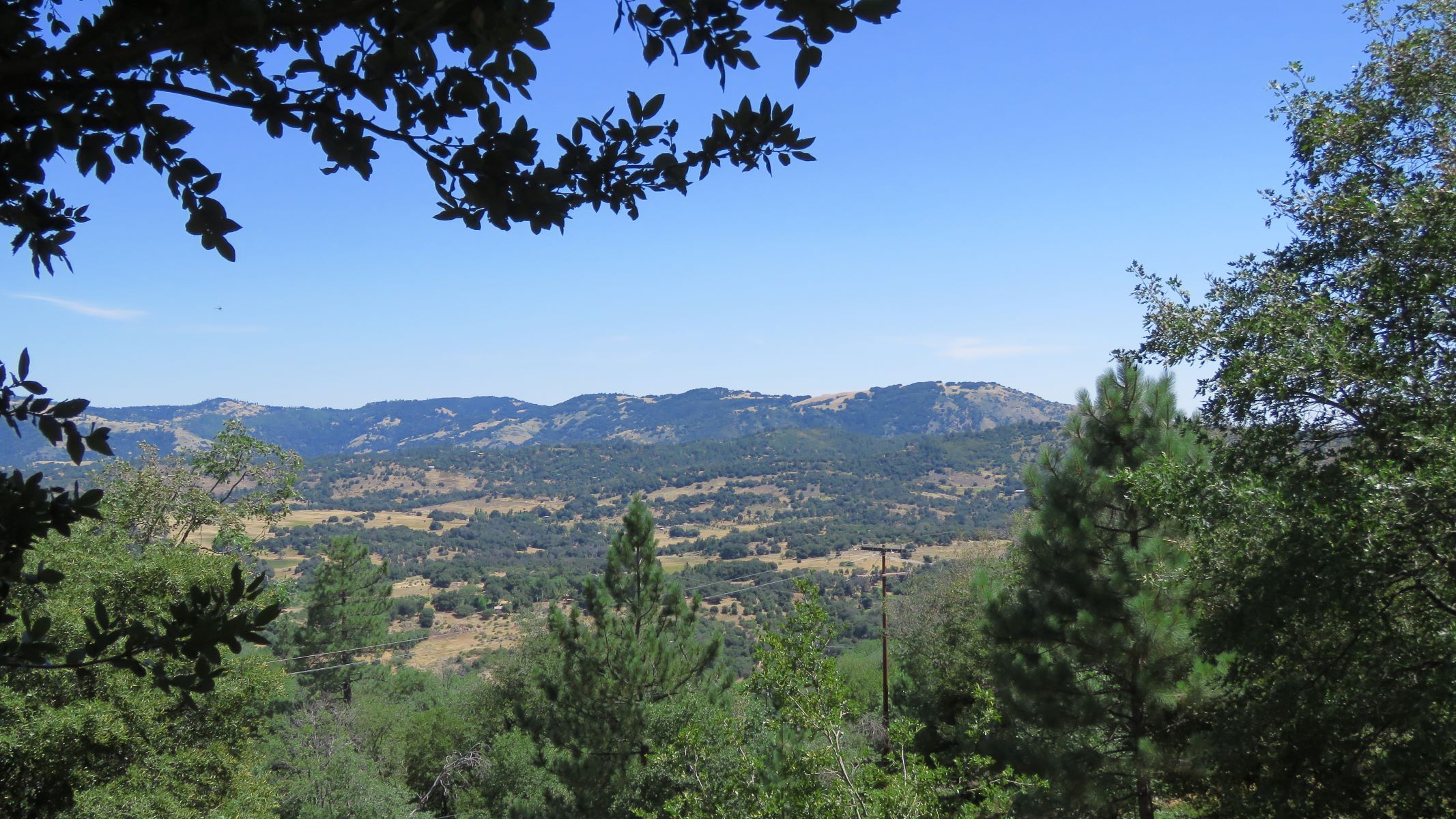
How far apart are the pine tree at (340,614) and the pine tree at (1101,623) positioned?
93.6ft

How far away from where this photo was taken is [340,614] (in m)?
32.2

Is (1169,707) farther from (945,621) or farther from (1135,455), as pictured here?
(945,621)

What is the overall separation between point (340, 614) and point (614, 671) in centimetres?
2037

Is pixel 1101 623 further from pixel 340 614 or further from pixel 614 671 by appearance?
pixel 340 614

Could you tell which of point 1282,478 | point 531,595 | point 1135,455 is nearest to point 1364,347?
point 1282,478

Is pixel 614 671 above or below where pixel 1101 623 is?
below

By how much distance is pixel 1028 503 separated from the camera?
444 inches

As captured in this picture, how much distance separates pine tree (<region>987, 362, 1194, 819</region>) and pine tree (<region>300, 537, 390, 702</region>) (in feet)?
93.6

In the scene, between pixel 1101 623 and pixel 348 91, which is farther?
pixel 1101 623

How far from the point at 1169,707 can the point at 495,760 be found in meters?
15.7

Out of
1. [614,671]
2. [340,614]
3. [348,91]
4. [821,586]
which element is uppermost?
[348,91]

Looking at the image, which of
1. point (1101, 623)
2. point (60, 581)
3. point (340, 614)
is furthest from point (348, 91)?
point (340, 614)

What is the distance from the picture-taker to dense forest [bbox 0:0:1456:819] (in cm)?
182

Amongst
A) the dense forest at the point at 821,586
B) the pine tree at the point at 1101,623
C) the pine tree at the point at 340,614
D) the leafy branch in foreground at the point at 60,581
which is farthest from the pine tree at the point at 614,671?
the pine tree at the point at 340,614
